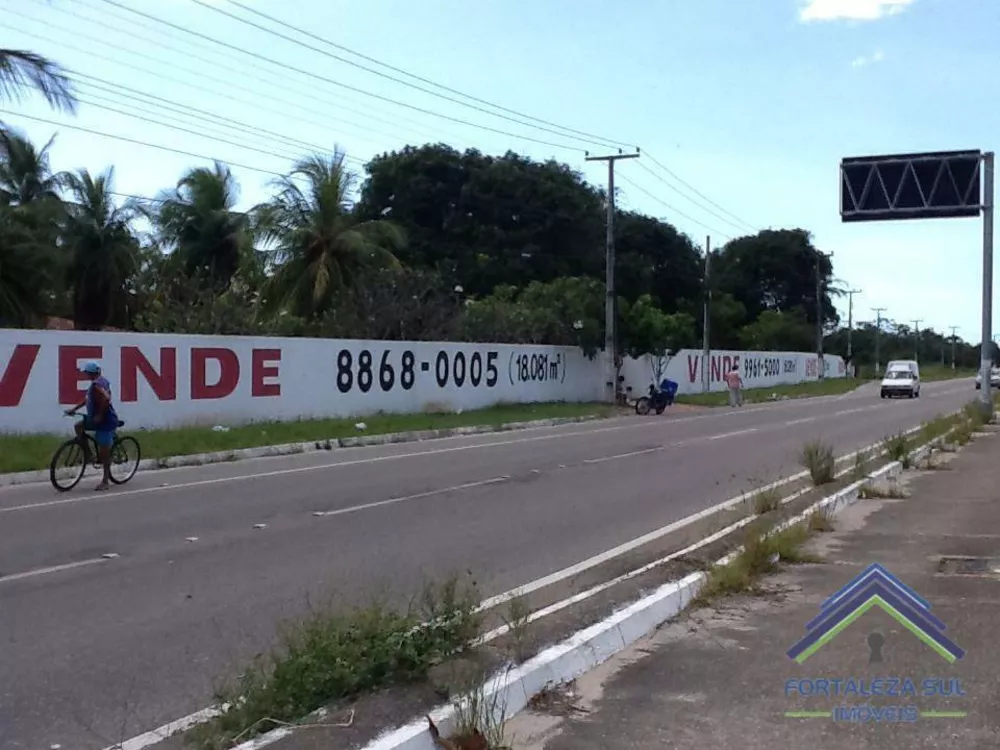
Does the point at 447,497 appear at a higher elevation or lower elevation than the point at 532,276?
lower

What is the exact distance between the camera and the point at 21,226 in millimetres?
33625

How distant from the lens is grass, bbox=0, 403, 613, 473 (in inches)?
704

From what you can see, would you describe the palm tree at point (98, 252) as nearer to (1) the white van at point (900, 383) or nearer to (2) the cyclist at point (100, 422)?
(2) the cyclist at point (100, 422)

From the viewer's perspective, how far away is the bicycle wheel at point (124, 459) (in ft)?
52.7

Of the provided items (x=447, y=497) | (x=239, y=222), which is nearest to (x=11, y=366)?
(x=447, y=497)

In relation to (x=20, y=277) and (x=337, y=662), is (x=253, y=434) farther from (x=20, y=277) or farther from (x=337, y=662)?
(x=337, y=662)

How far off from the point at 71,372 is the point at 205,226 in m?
21.4

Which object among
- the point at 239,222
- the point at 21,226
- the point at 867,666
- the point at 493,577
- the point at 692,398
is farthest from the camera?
the point at 692,398

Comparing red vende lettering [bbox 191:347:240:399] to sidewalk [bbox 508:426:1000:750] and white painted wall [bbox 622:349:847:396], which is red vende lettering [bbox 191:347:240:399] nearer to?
sidewalk [bbox 508:426:1000:750]

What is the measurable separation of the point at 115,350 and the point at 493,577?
14.9 meters

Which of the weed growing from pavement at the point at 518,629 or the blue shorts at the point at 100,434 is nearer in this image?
the weed growing from pavement at the point at 518,629

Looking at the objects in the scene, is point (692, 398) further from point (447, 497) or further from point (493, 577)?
point (493, 577)

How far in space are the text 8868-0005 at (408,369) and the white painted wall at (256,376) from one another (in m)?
0.03

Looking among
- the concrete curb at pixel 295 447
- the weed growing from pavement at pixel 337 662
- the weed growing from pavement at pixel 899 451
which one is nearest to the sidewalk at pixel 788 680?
the weed growing from pavement at pixel 337 662
